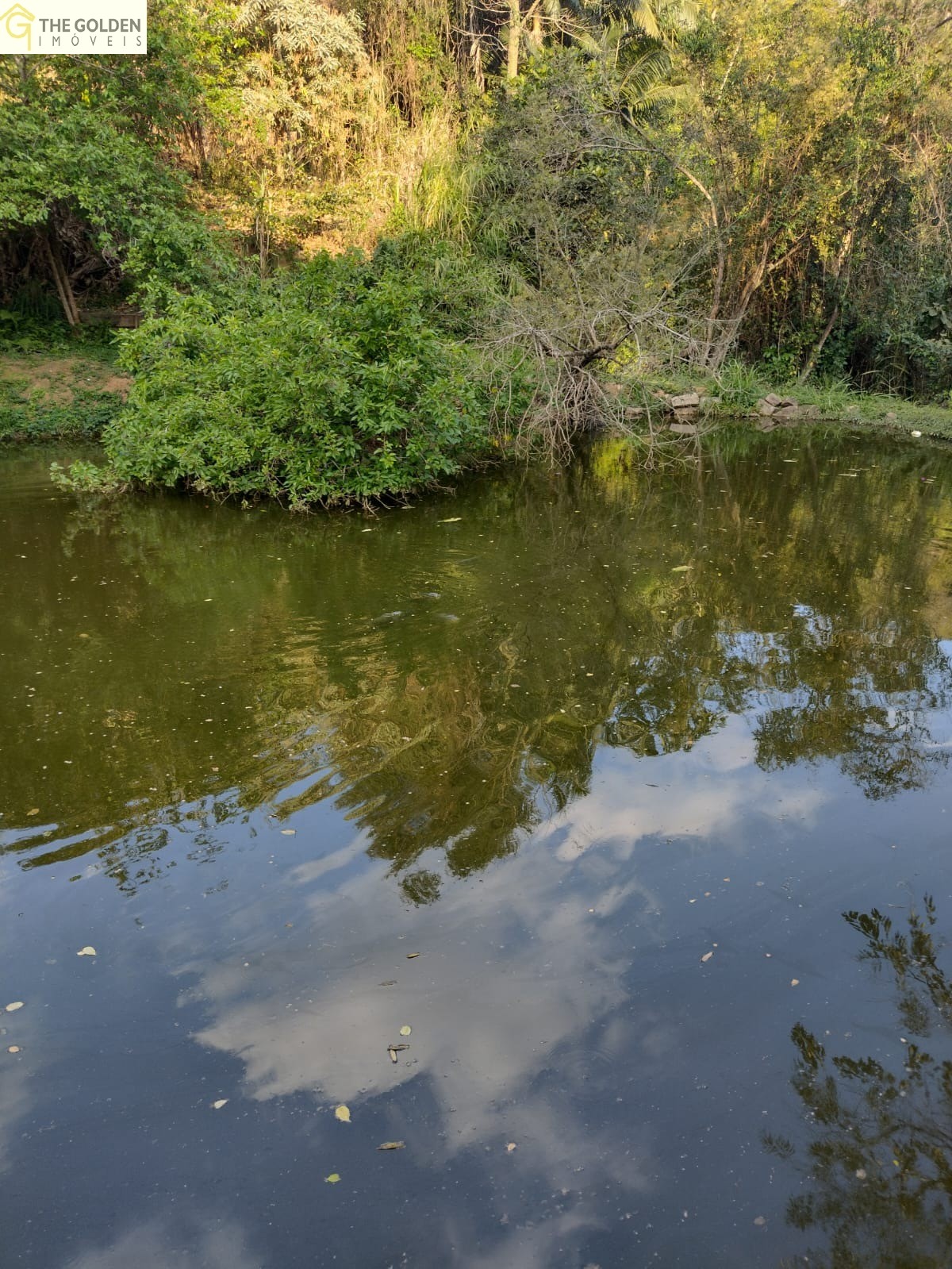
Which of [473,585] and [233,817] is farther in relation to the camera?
[473,585]

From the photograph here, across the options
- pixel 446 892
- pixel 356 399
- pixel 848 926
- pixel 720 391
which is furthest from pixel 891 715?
pixel 720 391

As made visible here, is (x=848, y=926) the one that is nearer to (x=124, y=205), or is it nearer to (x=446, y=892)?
(x=446, y=892)

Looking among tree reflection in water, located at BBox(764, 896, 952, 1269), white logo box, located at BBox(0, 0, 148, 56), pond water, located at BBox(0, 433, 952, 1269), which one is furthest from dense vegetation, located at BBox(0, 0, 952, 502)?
tree reflection in water, located at BBox(764, 896, 952, 1269)

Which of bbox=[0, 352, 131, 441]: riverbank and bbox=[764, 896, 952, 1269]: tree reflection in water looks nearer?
bbox=[764, 896, 952, 1269]: tree reflection in water

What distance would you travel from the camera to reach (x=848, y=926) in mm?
4020

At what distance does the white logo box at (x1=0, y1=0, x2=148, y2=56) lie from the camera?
13.2 m

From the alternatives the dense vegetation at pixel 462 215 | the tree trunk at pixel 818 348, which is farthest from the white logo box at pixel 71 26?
the tree trunk at pixel 818 348

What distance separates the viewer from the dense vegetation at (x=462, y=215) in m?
10.1

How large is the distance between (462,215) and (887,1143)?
17425mm

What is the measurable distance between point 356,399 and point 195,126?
13.5 metres

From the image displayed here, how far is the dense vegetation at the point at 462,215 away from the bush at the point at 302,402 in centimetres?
4

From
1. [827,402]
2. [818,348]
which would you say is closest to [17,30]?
[827,402]

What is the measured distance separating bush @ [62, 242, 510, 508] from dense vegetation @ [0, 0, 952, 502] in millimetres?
36

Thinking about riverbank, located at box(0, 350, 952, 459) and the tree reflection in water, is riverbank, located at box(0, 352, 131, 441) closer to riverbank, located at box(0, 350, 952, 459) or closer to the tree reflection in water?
riverbank, located at box(0, 350, 952, 459)
